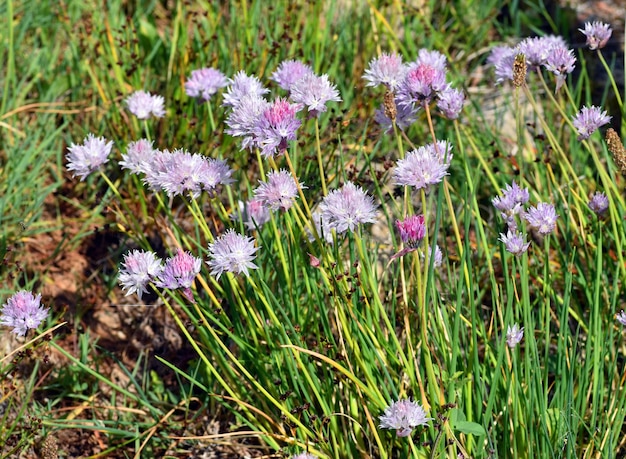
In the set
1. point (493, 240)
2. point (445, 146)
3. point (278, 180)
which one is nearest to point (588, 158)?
point (493, 240)

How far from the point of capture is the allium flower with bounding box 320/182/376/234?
182cm

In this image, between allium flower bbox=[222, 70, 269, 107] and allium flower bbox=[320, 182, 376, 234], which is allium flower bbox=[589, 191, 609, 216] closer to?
allium flower bbox=[320, 182, 376, 234]

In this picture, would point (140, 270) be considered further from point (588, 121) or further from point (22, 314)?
point (588, 121)

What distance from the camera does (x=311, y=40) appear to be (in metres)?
3.65

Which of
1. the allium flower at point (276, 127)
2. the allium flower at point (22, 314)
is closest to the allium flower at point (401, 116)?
the allium flower at point (276, 127)

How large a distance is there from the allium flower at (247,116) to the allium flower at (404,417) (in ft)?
2.37

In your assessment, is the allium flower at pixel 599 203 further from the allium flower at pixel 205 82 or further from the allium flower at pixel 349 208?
the allium flower at pixel 205 82

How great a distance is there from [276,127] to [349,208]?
0.26 metres

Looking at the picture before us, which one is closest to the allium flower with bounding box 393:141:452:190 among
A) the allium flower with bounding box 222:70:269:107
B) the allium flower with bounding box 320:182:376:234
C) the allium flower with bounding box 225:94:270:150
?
the allium flower with bounding box 320:182:376:234

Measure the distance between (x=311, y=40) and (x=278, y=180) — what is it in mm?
1954

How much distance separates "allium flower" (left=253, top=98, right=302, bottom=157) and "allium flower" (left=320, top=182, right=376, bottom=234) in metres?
0.18

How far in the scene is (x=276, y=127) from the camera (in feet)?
6.02

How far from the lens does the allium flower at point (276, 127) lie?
1.83 m

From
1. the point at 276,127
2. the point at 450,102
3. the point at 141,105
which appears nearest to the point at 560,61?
the point at 450,102
